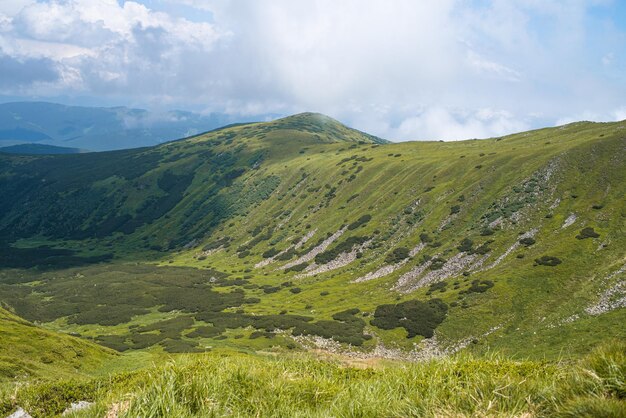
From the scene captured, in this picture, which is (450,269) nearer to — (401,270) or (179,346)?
(401,270)

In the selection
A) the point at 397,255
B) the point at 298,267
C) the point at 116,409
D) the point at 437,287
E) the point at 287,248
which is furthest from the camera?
the point at 287,248

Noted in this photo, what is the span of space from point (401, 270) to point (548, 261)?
31.6 meters

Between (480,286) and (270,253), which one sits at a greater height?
(270,253)

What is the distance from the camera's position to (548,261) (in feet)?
230

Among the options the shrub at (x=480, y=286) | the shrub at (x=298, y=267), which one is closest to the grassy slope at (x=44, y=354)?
the shrub at (x=480, y=286)

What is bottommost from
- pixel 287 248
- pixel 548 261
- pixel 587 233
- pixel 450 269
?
pixel 450 269

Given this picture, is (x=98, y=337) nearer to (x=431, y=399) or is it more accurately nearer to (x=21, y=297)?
(x=21, y=297)

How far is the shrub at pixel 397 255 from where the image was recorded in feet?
323

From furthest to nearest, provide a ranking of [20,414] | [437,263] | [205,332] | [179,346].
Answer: [437,263]
[205,332]
[179,346]
[20,414]

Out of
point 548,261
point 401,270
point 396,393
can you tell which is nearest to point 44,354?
point 396,393

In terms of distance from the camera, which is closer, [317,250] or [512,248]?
[512,248]

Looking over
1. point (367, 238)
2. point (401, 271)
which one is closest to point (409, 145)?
point (367, 238)

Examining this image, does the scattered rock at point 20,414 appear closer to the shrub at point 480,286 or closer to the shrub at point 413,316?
the shrub at point 413,316

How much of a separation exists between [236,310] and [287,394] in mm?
89867
